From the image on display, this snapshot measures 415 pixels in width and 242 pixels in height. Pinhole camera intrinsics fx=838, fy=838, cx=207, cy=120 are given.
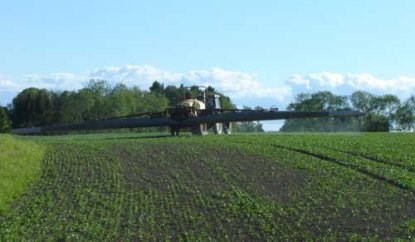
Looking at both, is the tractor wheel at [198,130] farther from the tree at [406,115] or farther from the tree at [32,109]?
the tree at [406,115]

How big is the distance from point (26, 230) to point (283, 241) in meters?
5.61

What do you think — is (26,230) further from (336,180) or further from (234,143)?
(234,143)

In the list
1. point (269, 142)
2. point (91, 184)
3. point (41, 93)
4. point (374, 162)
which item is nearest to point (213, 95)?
point (269, 142)

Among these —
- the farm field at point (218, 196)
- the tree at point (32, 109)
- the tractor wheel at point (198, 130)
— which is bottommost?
the farm field at point (218, 196)

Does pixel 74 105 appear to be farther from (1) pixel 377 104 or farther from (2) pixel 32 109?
(1) pixel 377 104

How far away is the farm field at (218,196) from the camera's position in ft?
58.0

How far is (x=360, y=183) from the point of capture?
78.7 feet

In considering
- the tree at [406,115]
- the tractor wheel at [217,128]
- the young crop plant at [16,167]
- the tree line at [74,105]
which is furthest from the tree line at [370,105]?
the young crop plant at [16,167]

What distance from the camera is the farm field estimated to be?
17.7m

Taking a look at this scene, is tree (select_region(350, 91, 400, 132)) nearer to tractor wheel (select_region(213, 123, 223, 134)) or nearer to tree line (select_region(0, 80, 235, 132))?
tree line (select_region(0, 80, 235, 132))

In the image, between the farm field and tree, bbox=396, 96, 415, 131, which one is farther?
tree, bbox=396, 96, 415, 131

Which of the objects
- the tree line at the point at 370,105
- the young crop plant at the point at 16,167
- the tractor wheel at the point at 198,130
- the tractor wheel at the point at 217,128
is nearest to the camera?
the young crop plant at the point at 16,167

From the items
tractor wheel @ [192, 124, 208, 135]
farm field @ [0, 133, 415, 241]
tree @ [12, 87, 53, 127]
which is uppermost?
tree @ [12, 87, 53, 127]

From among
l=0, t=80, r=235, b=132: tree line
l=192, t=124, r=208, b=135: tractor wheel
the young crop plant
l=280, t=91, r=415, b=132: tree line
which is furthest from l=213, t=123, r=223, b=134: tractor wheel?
l=280, t=91, r=415, b=132: tree line
